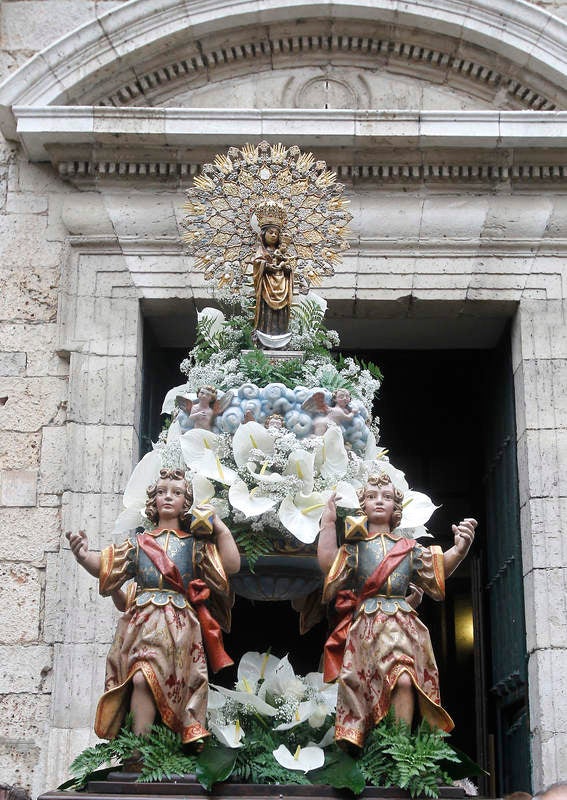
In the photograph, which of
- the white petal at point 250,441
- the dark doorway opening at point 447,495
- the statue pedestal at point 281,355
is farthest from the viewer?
the dark doorway opening at point 447,495

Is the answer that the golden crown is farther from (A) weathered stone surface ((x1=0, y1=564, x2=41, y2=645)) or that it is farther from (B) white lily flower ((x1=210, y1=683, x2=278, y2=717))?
(A) weathered stone surface ((x1=0, y1=564, x2=41, y2=645))

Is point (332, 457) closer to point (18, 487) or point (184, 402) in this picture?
point (184, 402)

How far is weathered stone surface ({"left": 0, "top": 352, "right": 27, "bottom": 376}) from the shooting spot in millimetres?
7766

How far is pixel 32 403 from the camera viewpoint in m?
7.71

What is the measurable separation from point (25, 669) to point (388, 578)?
2.91 meters

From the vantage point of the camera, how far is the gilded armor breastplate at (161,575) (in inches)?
195

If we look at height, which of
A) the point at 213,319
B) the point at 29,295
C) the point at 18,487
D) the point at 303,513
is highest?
the point at 29,295

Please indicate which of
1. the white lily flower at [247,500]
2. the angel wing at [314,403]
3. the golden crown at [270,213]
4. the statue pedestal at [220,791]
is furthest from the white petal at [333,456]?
the statue pedestal at [220,791]

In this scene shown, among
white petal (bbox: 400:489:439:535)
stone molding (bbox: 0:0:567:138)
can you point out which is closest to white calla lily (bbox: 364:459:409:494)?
white petal (bbox: 400:489:439:535)

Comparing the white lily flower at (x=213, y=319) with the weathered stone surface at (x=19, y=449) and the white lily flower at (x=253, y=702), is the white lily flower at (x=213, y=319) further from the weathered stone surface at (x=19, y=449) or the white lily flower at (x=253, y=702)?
the weathered stone surface at (x=19, y=449)

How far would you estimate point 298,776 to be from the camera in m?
4.77

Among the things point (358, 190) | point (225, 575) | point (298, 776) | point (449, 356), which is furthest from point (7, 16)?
point (298, 776)

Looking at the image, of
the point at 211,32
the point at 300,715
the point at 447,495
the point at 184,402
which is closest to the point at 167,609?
the point at 300,715

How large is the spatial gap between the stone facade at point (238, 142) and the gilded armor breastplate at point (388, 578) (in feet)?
8.17
